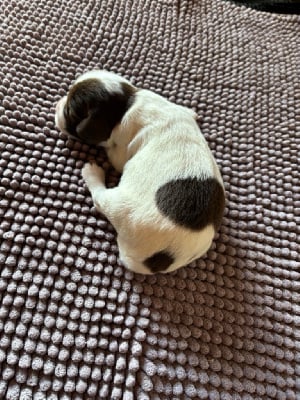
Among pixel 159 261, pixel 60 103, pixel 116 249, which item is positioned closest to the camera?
pixel 159 261

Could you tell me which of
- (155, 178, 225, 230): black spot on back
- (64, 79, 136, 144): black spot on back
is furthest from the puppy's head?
(155, 178, 225, 230): black spot on back

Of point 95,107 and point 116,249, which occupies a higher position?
point 95,107

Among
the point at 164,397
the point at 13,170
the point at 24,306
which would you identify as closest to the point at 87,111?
the point at 13,170

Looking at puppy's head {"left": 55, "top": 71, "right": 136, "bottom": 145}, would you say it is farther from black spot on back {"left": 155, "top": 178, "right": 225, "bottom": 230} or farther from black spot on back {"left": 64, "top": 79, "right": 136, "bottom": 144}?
black spot on back {"left": 155, "top": 178, "right": 225, "bottom": 230}

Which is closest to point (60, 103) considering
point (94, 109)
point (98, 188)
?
Result: point (94, 109)

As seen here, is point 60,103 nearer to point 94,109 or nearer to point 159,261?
point 94,109

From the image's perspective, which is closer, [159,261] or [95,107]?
[159,261]

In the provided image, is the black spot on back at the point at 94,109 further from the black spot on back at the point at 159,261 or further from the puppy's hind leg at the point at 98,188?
the black spot on back at the point at 159,261
